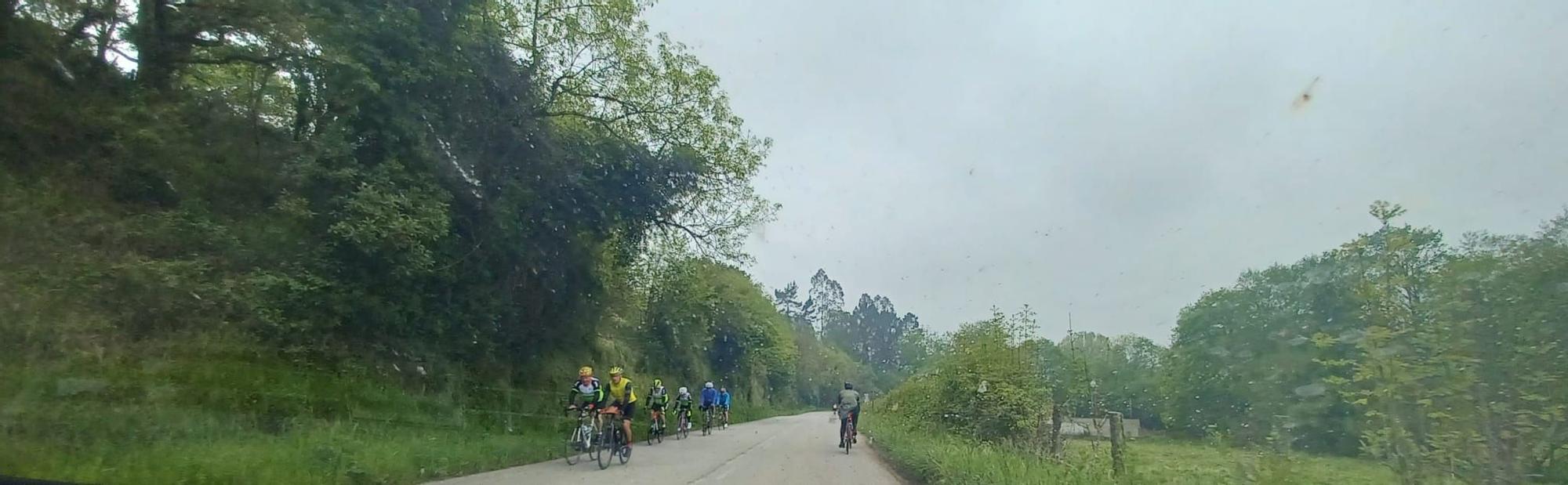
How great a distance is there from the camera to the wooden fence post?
27.9 feet

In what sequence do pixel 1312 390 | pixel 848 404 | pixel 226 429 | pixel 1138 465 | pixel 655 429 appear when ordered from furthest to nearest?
pixel 655 429, pixel 848 404, pixel 226 429, pixel 1138 465, pixel 1312 390

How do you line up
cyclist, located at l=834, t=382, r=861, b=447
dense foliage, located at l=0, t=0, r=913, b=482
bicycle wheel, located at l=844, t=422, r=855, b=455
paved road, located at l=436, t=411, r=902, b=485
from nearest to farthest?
dense foliage, located at l=0, t=0, r=913, b=482 < paved road, located at l=436, t=411, r=902, b=485 < cyclist, located at l=834, t=382, r=861, b=447 < bicycle wheel, located at l=844, t=422, r=855, b=455

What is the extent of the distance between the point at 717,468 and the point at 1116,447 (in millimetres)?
7143

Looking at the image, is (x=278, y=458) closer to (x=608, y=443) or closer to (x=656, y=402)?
(x=608, y=443)

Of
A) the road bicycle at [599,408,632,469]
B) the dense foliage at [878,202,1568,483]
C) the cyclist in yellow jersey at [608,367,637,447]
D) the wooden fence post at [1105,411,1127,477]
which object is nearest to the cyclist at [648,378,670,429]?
the cyclist in yellow jersey at [608,367,637,447]

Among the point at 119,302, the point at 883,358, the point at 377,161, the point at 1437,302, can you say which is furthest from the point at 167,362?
the point at 883,358

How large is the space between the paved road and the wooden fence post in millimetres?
4609

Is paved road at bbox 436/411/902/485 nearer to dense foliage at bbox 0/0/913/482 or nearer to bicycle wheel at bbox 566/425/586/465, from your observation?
bicycle wheel at bbox 566/425/586/465

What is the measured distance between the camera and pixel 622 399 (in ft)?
48.0

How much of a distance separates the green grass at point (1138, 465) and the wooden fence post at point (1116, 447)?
2.8 inches

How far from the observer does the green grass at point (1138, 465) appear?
570cm

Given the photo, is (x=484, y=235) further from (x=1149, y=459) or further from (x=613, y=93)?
(x=1149, y=459)

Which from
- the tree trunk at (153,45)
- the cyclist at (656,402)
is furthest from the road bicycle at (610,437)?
the tree trunk at (153,45)

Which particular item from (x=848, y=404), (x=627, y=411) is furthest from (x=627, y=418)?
(x=848, y=404)
